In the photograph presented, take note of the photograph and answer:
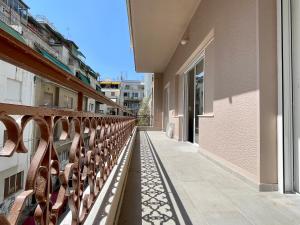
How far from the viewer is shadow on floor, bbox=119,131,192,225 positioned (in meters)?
1.47

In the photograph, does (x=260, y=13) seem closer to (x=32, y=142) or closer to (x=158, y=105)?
Result: (x=32, y=142)

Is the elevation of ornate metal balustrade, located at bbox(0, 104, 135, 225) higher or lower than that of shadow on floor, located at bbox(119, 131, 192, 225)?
higher

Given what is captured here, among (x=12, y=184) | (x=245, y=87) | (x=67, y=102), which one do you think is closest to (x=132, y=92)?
(x=245, y=87)

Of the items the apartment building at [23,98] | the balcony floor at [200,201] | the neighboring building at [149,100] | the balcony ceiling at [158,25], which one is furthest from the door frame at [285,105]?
the neighboring building at [149,100]

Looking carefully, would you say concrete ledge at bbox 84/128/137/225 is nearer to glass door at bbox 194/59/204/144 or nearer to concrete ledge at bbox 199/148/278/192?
concrete ledge at bbox 199/148/278/192

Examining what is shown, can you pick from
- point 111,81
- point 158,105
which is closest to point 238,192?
point 158,105

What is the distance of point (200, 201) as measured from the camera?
1.79 m

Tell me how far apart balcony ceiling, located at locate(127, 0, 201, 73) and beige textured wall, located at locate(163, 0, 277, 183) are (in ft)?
4.58

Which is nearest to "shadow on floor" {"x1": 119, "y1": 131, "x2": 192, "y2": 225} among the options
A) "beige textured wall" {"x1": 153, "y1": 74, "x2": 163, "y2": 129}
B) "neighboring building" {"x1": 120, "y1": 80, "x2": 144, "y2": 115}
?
"beige textured wall" {"x1": 153, "y1": 74, "x2": 163, "y2": 129}

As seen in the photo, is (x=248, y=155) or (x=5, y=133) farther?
(x=248, y=155)

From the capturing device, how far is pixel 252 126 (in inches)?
88.0

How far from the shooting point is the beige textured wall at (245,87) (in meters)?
2.09

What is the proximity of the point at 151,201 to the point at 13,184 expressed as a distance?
116 centimetres

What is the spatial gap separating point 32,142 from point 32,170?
9 cm
